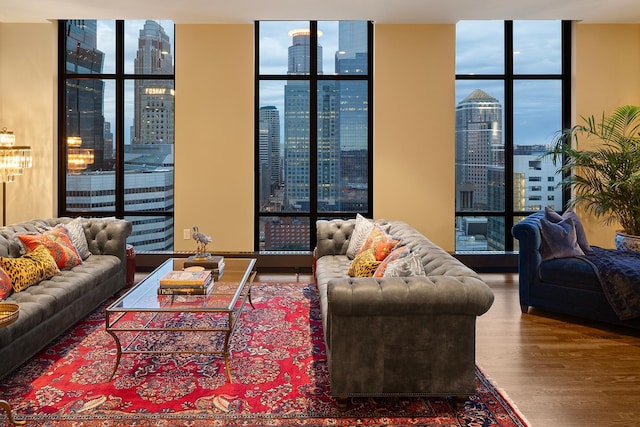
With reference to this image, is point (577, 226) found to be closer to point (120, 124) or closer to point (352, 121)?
point (352, 121)

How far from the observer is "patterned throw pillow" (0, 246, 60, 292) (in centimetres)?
394

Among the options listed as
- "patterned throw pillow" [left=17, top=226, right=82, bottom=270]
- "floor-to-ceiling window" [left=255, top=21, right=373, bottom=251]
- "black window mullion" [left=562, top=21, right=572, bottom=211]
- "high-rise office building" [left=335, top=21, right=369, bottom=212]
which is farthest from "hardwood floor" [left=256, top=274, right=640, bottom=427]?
"patterned throw pillow" [left=17, top=226, right=82, bottom=270]

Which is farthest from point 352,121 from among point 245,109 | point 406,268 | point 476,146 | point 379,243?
point 406,268

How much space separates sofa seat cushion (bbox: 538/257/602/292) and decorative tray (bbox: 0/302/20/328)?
14.1 ft

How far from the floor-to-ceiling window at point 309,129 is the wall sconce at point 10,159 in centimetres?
287

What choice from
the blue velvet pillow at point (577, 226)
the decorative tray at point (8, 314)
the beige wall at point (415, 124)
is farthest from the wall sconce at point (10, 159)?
the blue velvet pillow at point (577, 226)

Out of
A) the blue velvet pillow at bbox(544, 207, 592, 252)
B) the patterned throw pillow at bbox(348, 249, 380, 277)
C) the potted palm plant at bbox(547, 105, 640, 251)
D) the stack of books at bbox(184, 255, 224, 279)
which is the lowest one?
the stack of books at bbox(184, 255, 224, 279)

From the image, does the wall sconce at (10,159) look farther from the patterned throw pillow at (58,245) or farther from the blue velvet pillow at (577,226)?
the blue velvet pillow at (577,226)

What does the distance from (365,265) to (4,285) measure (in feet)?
8.82

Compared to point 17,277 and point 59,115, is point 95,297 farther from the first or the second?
point 59,115

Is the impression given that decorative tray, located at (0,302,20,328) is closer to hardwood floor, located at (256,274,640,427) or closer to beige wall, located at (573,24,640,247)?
hardwood floor, located at (256,274,640,427)

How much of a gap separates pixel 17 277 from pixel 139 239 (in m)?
3.11

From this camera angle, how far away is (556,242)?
488 cm

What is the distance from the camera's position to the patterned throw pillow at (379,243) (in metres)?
4.21
